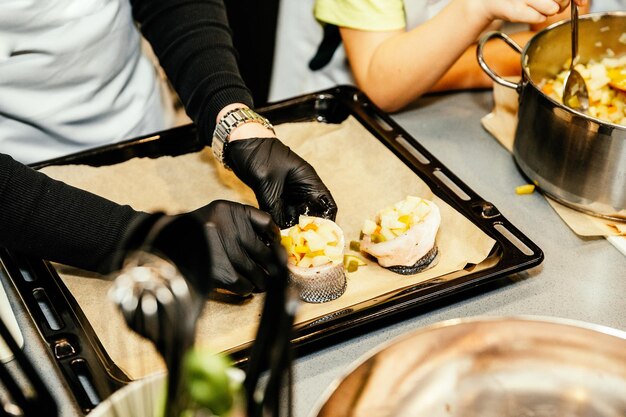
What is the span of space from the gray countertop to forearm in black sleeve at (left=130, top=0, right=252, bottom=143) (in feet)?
1.37

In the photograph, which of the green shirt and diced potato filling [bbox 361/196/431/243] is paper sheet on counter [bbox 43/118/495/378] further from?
the green shirt

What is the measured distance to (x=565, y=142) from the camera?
121 centimetres

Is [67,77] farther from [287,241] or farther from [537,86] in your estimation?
[537,86]

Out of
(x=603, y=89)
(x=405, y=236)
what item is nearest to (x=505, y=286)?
(x=405, y=236)

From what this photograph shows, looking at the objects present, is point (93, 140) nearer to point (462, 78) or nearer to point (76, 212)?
point (76, 212)

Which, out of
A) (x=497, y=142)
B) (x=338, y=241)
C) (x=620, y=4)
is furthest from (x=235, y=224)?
(x=620, y=4)

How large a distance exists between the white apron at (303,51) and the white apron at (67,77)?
45 cm

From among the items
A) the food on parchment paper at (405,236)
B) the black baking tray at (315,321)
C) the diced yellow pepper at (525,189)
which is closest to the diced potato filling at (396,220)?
the food on parchment paper at (405,236)

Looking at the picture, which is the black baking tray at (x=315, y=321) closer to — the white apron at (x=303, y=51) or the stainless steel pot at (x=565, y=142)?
the stainless steel pot at (x=565, y=142)

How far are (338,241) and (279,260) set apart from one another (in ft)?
2.05

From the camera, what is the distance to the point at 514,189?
137 cm

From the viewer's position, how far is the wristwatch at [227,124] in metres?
1.35

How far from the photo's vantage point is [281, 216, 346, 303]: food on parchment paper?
1099mm

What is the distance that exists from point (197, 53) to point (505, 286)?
0.77m
